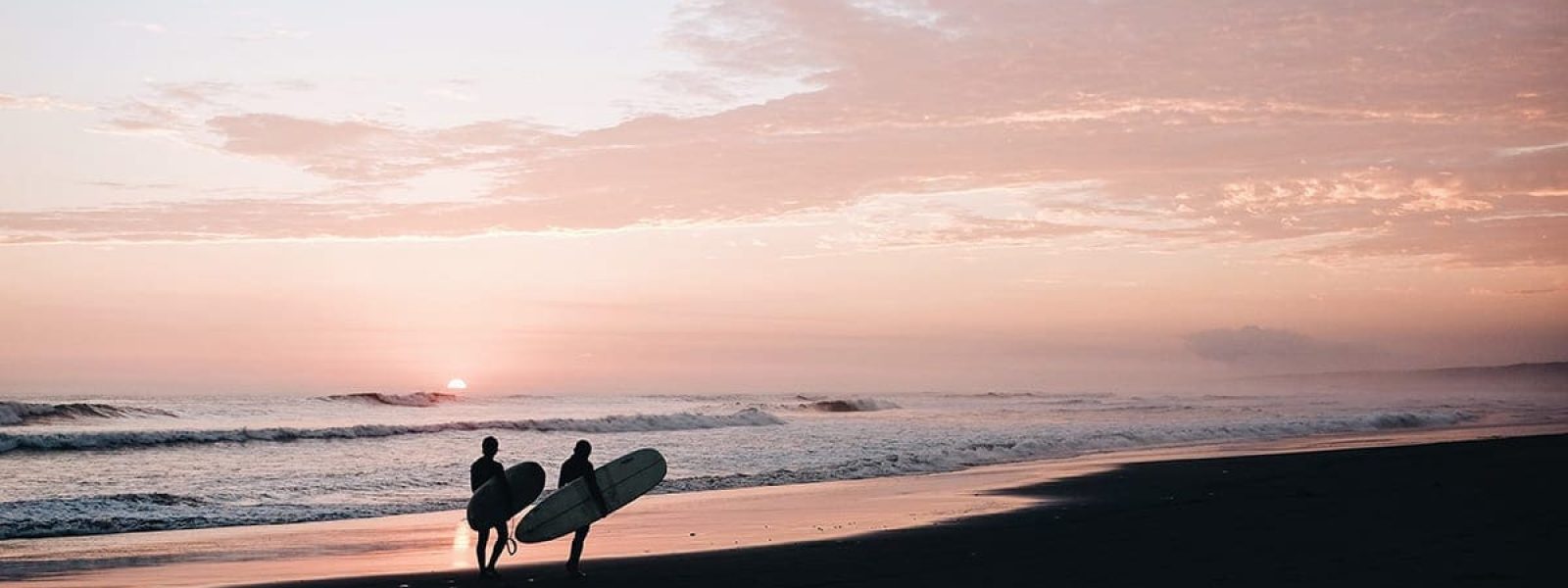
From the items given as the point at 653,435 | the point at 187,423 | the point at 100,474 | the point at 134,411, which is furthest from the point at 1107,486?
the point at 134,411

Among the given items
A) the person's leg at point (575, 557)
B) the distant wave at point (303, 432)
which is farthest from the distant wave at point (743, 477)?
the person's leg at point (575, 557)

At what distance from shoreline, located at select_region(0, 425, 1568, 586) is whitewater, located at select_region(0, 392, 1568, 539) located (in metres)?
2.10

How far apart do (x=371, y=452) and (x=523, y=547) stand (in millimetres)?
24639

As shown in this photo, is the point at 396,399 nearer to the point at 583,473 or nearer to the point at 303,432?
the point at 303,432

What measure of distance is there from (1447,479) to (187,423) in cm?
5343

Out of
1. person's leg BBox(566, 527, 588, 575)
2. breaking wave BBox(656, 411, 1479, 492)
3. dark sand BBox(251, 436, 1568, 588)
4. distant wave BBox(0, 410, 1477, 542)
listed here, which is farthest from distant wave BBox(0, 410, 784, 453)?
person's leg BBox(566, 527, 588, 575)

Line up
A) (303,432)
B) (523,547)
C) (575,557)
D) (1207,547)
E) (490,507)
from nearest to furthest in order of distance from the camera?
(1207,547), (575,557), (490,507), (523,547), (303,432)

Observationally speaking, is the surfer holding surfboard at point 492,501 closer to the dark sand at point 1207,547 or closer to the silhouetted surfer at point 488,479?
the silhouetted surfer at point 488,479

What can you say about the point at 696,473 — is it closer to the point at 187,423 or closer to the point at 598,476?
the point at 598,476

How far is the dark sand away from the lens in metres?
11.1

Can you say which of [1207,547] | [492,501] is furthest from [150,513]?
[1207,547]

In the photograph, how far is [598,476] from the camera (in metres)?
15.2

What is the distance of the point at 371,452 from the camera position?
39.2 meters

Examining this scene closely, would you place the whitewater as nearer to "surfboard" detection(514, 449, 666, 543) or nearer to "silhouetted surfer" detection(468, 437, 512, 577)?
"surfboard" detection(514, 449, 666, 543)
